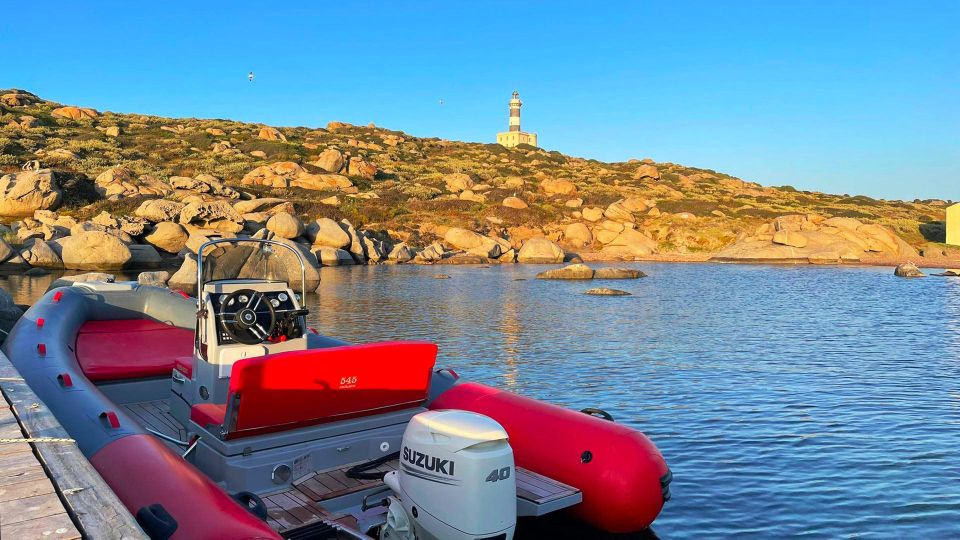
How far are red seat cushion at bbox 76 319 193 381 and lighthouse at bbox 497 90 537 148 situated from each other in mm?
132287

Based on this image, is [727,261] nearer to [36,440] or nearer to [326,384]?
[326,384]

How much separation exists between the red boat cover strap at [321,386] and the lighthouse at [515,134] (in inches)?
5369

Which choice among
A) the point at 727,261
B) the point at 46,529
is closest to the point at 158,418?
the point at 46,529

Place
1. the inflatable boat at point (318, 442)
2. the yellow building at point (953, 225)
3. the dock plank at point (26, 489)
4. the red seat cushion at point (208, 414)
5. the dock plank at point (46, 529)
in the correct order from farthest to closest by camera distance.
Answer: the yellow building at point (953, 225)
the red seat cushion at point (208, 414)
the inflatable boat at point (318, 442)
the dock plank at point (26, 489)
the dock plank at point (46, 529)

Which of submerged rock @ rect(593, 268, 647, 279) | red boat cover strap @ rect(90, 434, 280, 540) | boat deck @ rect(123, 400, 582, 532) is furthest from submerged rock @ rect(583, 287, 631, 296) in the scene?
red boat cover strap @ rect(90, 434, 280, 540)

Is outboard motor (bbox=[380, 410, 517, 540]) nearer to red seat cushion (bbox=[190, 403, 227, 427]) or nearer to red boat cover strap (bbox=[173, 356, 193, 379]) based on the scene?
red seat cushion (bbox=[190, 403, 227, 427])

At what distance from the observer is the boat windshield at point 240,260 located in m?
8.49

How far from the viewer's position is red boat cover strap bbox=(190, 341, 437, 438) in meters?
6.12

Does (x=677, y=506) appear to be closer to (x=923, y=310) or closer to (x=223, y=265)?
(x=223, y=265)

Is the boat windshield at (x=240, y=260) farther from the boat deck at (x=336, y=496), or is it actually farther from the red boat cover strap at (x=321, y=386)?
the boat deck at (x=336, y=496)

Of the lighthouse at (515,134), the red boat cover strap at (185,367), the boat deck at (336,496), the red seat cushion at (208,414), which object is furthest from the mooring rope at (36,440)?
the lighthouse at (515,134)

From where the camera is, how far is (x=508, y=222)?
205 feet

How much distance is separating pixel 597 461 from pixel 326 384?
2.47m

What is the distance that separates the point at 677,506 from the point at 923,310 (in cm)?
2139
